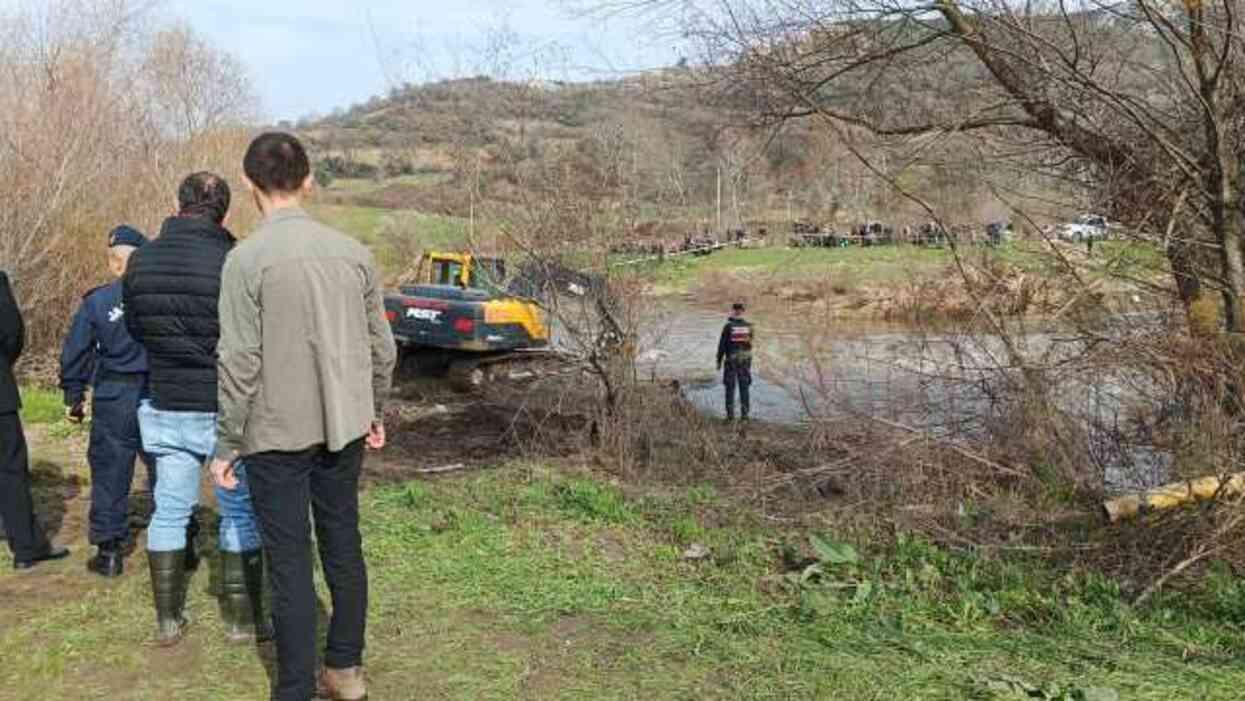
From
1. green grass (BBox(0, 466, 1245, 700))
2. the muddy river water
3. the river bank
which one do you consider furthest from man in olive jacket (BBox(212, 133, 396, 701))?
the river bank

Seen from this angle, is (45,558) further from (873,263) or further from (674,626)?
(873,263)

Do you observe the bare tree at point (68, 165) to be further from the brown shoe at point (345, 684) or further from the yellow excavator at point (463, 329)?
the brown shoe at point (345, 684)

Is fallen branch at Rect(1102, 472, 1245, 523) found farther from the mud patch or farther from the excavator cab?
the excavator cab

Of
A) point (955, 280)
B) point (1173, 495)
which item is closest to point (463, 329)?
point (955, 280)

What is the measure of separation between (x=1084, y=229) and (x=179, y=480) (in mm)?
5505

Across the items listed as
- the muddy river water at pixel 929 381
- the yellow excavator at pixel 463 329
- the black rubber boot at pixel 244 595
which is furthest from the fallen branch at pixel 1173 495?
the yellow excavator at pixel 463 329

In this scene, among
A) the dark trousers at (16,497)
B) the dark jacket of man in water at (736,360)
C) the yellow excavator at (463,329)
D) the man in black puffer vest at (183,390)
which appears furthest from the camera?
the yellow excavator at (463,329)

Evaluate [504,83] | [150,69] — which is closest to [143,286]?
[504,83]

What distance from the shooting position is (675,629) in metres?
4.64

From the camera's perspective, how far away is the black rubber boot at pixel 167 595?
4.54m

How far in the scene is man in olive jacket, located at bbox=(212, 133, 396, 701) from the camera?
12.0 feet

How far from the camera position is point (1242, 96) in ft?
21.8

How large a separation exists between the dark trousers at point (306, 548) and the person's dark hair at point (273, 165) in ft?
2.88

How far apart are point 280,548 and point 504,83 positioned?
7.87 m
